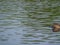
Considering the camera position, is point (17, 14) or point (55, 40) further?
point (17, 14)

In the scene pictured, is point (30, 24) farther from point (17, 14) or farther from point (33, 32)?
point (17, 14)

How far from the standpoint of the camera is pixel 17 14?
789cm

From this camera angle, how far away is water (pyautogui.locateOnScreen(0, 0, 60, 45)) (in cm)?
548

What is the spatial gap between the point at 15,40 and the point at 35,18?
6.37 feet

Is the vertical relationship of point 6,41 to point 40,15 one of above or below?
below

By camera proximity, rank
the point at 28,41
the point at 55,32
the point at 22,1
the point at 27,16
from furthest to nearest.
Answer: the point at 22,1 < the point at 27,16 < the point at 55,32 < the point at 28,41

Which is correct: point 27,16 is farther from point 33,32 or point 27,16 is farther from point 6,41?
point 6,41

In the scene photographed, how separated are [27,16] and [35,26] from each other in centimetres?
114

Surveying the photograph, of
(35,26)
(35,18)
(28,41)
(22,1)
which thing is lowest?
(28,41)

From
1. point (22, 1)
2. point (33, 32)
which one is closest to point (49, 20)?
point (33, 32)

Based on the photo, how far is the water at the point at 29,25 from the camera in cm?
548

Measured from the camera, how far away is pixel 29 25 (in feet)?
21.6

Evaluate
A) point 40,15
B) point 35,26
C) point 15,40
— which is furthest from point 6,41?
point 40,15

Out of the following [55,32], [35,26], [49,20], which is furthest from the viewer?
[49,20]
